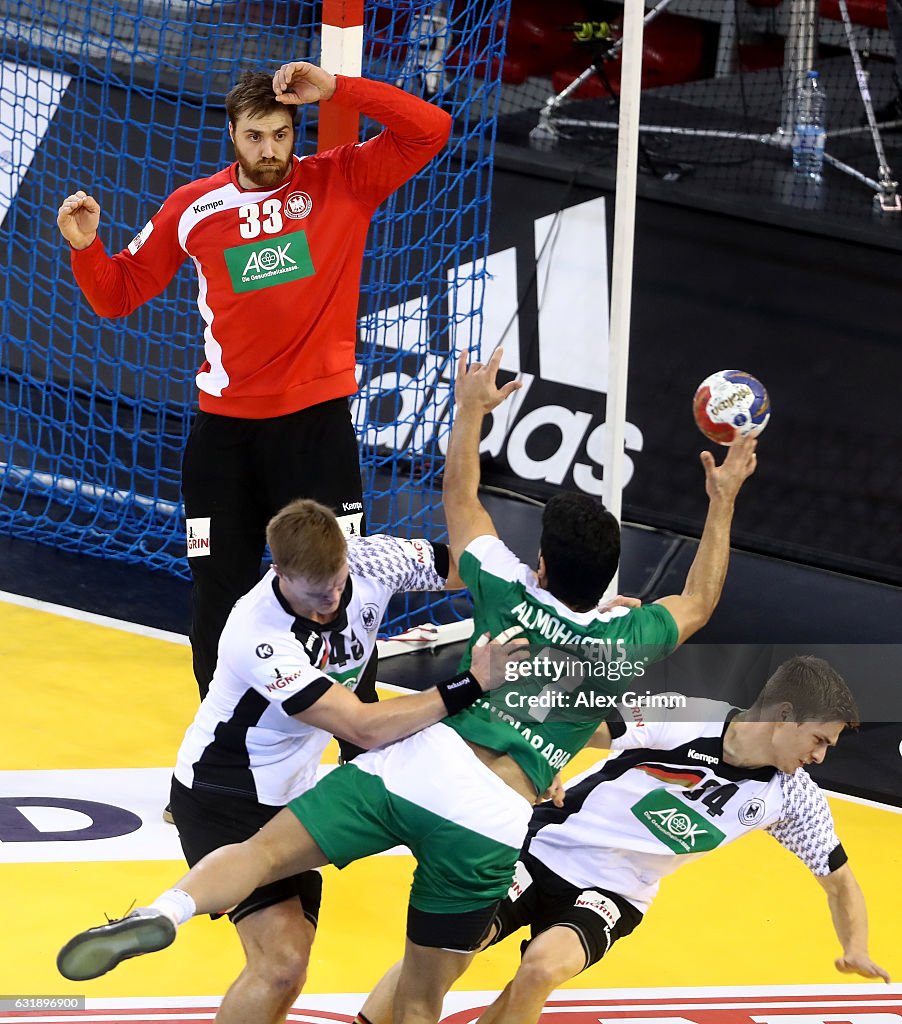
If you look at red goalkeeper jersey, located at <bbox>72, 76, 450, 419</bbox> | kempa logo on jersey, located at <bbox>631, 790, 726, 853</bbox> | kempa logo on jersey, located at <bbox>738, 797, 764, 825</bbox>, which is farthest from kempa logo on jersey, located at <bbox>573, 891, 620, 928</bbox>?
red goalkeeper jersey, located at <bbox>72, 76, 450, 419</bbox>

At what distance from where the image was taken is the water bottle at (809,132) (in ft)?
30.9

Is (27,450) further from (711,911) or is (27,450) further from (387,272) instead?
(711,911)

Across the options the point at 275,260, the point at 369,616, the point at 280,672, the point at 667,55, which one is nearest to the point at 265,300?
the point at 275,260

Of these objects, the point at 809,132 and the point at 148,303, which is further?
the point at 809,132

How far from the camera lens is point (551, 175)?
884 cm

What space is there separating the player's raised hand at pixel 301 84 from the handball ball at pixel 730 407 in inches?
62.4

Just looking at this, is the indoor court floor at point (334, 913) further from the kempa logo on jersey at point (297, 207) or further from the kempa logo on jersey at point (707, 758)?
the kempa logo on jersey at point (297, 207)

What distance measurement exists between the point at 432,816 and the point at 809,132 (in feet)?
21.9

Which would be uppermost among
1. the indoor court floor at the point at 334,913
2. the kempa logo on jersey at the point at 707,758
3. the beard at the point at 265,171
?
the beard at the point at 265,171

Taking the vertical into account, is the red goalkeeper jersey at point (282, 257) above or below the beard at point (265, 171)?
below

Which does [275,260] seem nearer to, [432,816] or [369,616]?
[369,616]

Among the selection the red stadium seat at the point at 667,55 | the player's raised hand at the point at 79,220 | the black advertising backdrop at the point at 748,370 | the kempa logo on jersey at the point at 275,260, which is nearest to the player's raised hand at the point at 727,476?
the kempa logo on jersey at the point at 275,260

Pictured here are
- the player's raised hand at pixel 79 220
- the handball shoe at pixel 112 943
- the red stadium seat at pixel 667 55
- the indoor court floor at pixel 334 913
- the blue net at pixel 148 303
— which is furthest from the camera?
the red stadium seat at pixel 667 55

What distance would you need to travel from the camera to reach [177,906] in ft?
12.4
